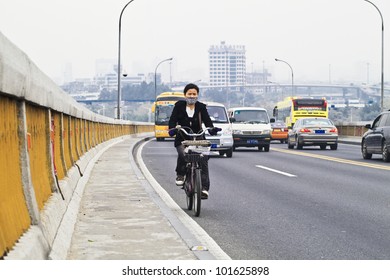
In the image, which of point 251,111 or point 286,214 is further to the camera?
point 251,111

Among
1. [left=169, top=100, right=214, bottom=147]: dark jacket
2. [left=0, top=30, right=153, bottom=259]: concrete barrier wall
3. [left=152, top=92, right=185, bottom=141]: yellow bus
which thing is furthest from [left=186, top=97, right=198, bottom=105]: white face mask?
[left=152, top=92, right=185, bottom=141]: yellow bus

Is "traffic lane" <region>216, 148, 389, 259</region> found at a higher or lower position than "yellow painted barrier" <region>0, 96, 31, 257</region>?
lower

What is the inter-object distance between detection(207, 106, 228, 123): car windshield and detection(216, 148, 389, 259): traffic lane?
7799 millimetres

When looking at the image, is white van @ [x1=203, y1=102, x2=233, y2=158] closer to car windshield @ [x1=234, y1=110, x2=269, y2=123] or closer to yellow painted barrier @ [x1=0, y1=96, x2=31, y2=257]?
car windshield @ [x1=234, y1=110, x2=269, y2=123]

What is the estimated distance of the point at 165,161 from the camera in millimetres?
25156

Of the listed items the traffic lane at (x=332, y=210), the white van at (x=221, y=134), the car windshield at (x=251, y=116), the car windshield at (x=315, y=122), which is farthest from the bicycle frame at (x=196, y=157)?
the car windshield at (x=315, y=122)

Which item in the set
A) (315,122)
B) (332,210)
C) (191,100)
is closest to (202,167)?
(191,100)

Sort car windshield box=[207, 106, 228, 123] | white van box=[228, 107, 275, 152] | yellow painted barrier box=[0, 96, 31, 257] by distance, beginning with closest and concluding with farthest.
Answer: yellow painted barrier box=[0, 96, 31, 257] → car windshield box=[207, 106, 228, 123] → white van box=[228, 107, 275, 152]

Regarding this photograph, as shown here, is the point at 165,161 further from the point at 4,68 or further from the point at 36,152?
the point at 4,68

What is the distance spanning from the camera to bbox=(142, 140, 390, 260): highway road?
839cm

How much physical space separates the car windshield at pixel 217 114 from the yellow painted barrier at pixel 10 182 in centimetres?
2086

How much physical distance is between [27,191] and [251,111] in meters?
26.3

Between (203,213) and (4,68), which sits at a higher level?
(4,68)

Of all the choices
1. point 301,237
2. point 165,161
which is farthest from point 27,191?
point 165,161
